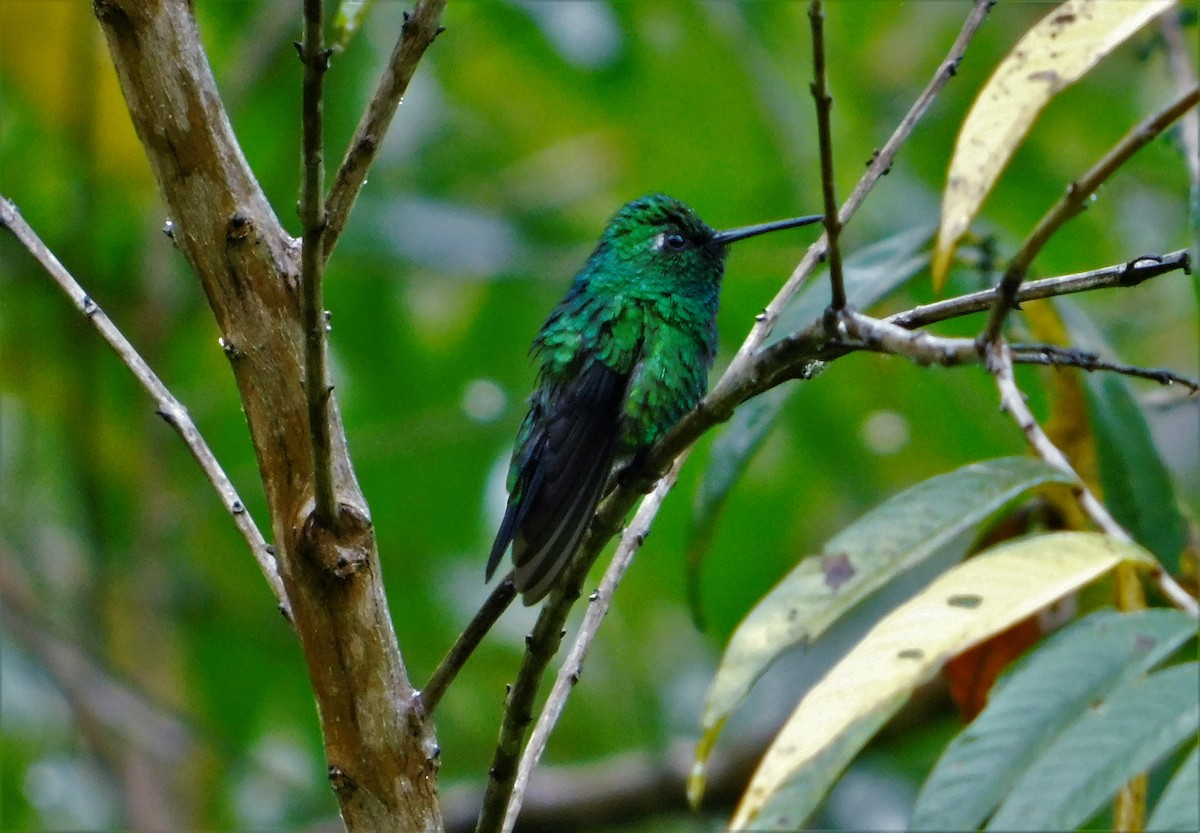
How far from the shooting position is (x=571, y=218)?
5.63 meters

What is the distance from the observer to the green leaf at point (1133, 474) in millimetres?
2605

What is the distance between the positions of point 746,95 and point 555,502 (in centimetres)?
263

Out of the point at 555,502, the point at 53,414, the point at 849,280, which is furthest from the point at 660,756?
the point at 53,414

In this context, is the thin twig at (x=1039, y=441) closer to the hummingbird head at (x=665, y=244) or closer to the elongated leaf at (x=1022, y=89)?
the elongated leaf at (x=1022, y=89)

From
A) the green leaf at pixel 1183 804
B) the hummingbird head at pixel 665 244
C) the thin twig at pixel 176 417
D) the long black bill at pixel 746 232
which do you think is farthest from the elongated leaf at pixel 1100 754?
the hummingbird head at pixel 665 244

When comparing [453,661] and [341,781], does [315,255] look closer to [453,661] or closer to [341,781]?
[453,661]

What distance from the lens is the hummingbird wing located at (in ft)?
8.46

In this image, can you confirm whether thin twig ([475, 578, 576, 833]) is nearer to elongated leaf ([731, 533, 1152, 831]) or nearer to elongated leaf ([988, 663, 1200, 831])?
elongated leaf ([731, 533, 1152, 831])

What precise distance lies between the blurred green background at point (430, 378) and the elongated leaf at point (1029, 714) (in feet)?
8.69

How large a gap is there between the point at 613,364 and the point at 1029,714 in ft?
6.99

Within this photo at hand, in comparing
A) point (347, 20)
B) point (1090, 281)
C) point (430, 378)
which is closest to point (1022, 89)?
point (1090, 281)

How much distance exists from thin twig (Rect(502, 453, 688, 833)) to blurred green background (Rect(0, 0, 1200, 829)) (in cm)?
164

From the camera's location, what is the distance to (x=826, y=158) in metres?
1.46

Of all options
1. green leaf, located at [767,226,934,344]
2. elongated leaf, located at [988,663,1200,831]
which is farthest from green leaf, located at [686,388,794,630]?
elongated leaf, located at [988,663,1200,831]
